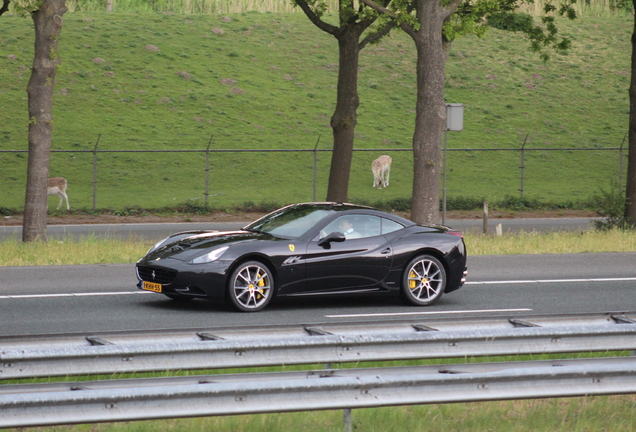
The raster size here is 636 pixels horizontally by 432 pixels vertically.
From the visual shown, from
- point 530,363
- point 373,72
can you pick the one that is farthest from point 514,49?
point 530,363

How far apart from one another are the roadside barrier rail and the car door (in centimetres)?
432

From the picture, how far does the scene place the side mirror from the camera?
11.0 meters

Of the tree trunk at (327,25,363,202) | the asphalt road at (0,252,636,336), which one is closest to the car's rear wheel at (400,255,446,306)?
the asphalt road at (0,252,636,336)

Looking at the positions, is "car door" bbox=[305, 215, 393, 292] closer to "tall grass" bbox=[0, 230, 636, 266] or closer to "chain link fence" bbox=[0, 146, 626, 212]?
"tall grass" bbox=[0, 230, 636, 266]

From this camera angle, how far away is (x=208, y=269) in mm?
10445

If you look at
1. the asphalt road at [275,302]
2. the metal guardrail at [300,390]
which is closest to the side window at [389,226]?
the asphalt road at [275,302]

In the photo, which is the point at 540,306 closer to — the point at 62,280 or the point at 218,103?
the point at 62,280

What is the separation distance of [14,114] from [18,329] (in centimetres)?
3634

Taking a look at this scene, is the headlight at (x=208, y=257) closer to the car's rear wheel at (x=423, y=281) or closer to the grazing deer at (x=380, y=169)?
the car's rear wheel at (x=423, y=281)

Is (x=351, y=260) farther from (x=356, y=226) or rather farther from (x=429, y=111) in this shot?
(x=429, y=111)

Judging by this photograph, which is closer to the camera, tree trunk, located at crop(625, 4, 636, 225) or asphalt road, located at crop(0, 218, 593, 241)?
tree trunk, located at crop(625, 4, 636, 225)

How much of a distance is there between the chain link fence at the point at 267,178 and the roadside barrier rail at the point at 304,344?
80.3 ft

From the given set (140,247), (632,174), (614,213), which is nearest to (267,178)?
(614,213)

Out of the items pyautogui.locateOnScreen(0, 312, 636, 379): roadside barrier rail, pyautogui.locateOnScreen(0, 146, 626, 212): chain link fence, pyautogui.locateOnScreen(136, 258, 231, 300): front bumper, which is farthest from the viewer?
pyautogui.locateOnScreen(0, 146, 626, 212): chain link fence
